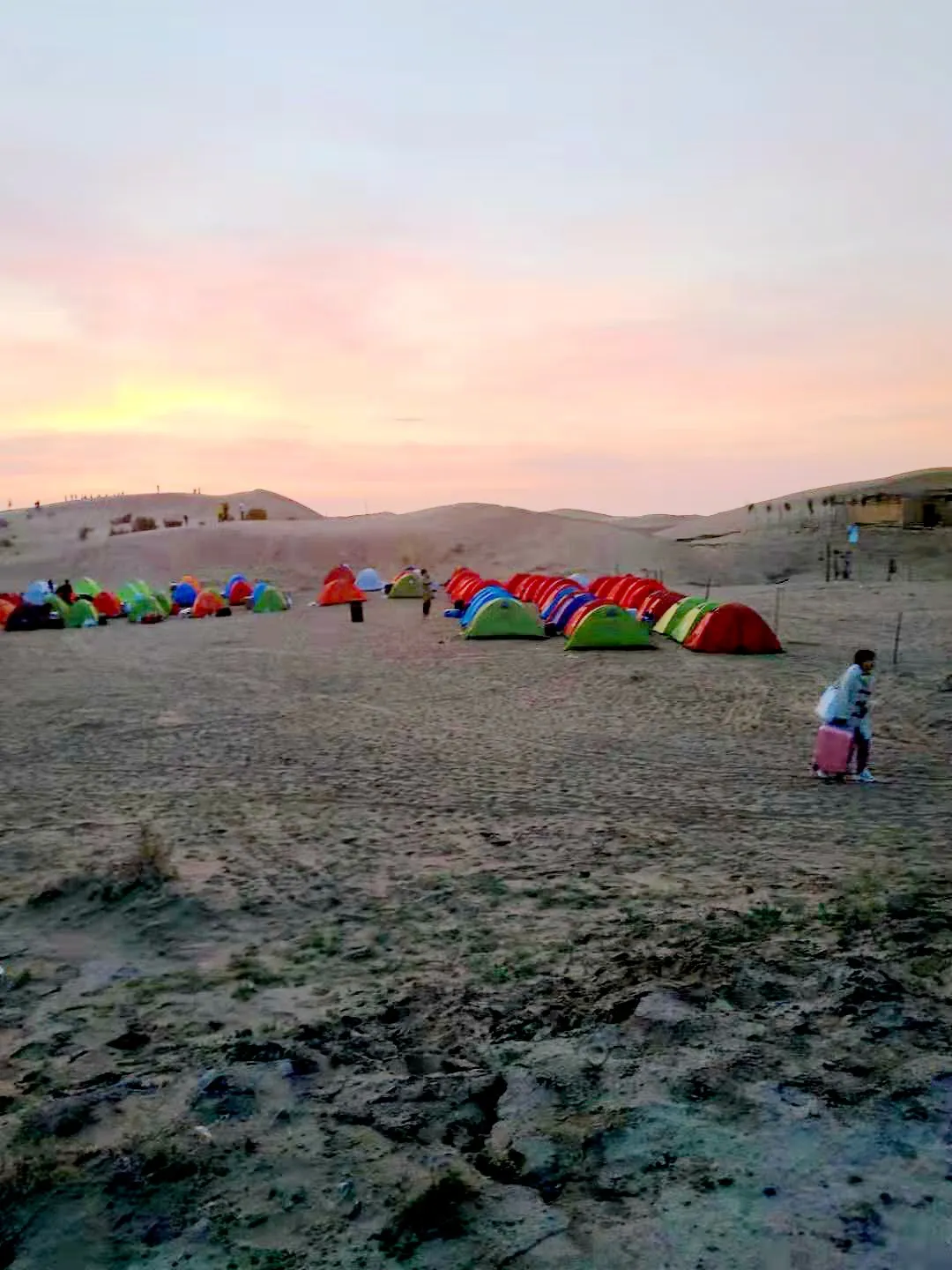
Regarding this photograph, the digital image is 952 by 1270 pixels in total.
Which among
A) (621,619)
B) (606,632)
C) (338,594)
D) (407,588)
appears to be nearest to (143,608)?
(338,594)

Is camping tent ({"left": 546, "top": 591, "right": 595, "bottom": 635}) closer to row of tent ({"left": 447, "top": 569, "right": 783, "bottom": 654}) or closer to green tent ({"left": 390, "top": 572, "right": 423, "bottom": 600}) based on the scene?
row of tent ({"left": 447, "top": 569, "right": 783, "bottom": 654})

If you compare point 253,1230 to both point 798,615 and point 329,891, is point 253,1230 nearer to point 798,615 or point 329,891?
point 329,891

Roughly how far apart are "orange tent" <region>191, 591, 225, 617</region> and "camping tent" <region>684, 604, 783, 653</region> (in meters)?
19.4

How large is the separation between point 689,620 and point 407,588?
785 inches

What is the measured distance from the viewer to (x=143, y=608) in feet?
107

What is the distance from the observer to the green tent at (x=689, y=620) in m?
21.5

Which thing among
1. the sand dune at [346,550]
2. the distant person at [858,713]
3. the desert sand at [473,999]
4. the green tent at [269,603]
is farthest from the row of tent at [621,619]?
the sand dune at [346,550]

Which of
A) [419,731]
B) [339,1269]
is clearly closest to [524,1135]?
[339,1269]

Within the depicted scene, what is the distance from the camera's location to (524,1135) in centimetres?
395

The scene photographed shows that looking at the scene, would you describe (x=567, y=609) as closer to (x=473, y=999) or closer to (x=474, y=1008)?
(x=473, y=999)

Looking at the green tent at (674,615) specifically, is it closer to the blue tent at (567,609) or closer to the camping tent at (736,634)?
the blue tent at (567,609)

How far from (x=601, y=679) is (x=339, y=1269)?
14.2m

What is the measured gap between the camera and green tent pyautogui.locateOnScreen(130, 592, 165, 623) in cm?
3225

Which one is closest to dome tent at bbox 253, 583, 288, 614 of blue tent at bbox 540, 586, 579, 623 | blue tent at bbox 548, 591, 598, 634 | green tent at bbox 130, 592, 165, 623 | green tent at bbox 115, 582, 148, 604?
green tent at bbox 130, 592, 165, 623
